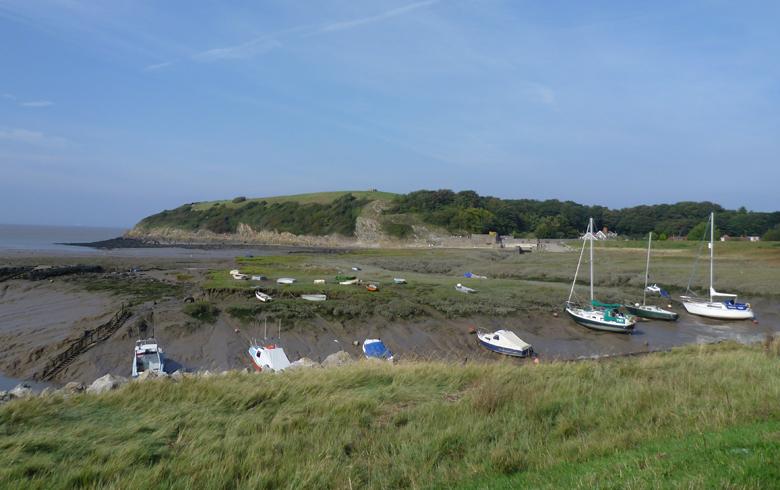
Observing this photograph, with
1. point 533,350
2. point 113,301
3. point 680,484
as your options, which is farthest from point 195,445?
point 113,301

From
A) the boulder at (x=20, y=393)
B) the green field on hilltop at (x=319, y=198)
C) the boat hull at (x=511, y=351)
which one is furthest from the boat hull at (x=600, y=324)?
the green field on hilltop at (x=319, y=198)

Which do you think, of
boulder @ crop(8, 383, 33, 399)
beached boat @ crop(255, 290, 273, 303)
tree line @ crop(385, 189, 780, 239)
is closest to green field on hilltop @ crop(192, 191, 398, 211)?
tree line @ crop(385, 189, 780, 239)

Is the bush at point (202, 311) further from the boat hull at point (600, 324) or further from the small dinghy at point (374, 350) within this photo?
the boat hull at point (600, 324)

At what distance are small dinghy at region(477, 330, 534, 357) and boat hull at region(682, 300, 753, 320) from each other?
19.0 metres

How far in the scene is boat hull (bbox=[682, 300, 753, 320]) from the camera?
36344 millimetres

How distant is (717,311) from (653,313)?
4.79 metres

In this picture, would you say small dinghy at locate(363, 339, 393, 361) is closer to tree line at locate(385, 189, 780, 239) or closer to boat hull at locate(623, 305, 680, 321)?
boat hull at locate(623, 305, 680, 321)

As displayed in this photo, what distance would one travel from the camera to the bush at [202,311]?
30.8m

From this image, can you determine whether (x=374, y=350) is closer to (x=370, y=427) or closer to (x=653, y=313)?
(x=370, y=427)

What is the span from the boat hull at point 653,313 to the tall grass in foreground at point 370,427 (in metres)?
26.5

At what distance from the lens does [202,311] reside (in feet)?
105

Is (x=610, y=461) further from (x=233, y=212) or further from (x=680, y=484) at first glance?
(x=233, y=212)

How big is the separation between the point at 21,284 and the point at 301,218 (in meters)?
113

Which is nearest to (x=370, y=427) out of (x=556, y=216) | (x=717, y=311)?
(x=717, y=311)
